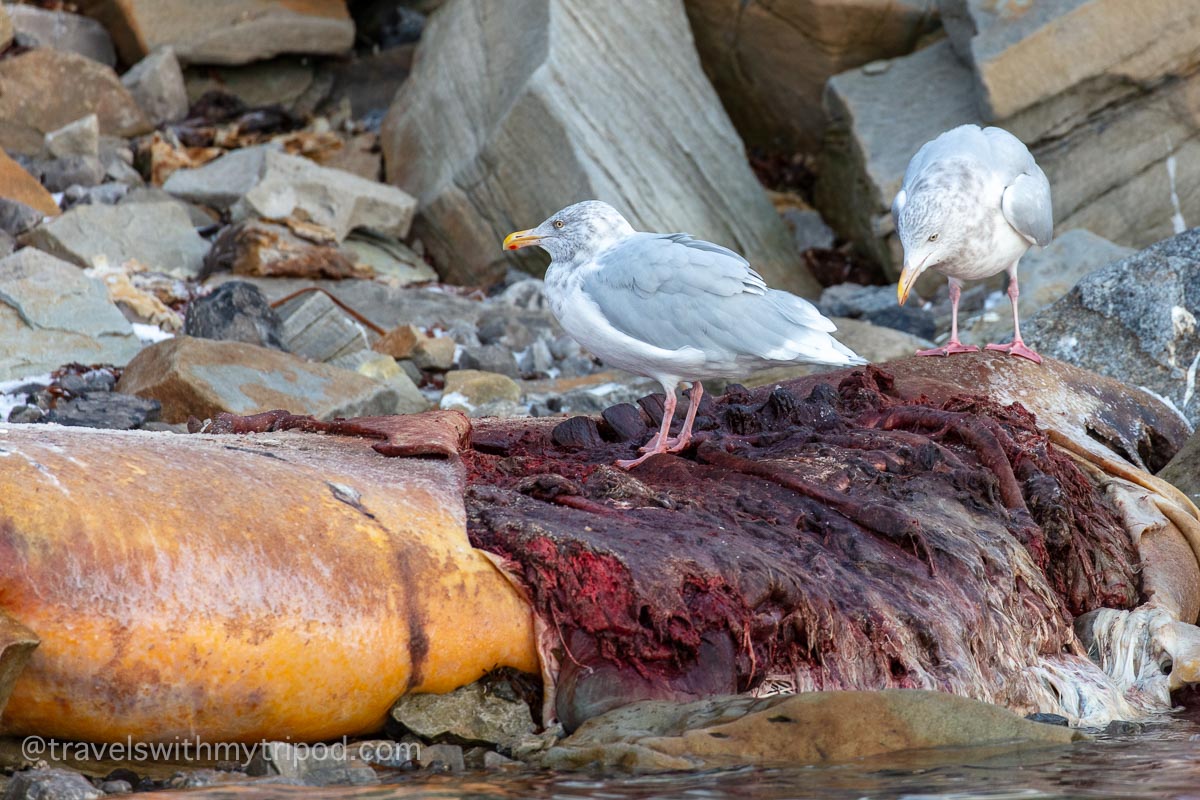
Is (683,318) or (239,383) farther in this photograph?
(239,383)

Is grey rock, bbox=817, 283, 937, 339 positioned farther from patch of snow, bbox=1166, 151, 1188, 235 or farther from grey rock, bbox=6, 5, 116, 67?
grey rock, bbox=6, 5, 116, 67

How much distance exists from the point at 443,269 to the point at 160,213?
2.55 metres

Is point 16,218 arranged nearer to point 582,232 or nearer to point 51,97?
point 51,97

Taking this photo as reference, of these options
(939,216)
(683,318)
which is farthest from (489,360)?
(683,318)

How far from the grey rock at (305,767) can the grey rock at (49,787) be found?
0.43 metres

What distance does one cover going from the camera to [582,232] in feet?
18.1

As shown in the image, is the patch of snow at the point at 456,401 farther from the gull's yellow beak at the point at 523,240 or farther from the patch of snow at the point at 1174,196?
the patch of snow at the point at 1174,196

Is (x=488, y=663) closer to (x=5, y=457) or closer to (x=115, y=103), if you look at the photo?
(x=5, y=457)

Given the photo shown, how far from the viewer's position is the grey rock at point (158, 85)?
1400 centimetres

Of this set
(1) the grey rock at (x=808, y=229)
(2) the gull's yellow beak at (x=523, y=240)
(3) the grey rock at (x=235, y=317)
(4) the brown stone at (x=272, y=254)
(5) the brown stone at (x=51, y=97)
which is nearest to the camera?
(2) the gull's yellow beak at (x=523, y=240)

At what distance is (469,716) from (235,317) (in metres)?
5.79

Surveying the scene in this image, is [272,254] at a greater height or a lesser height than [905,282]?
greater

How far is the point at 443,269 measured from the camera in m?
12.8

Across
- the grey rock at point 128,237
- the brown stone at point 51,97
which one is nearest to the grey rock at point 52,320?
the grey rock at point 128,237
